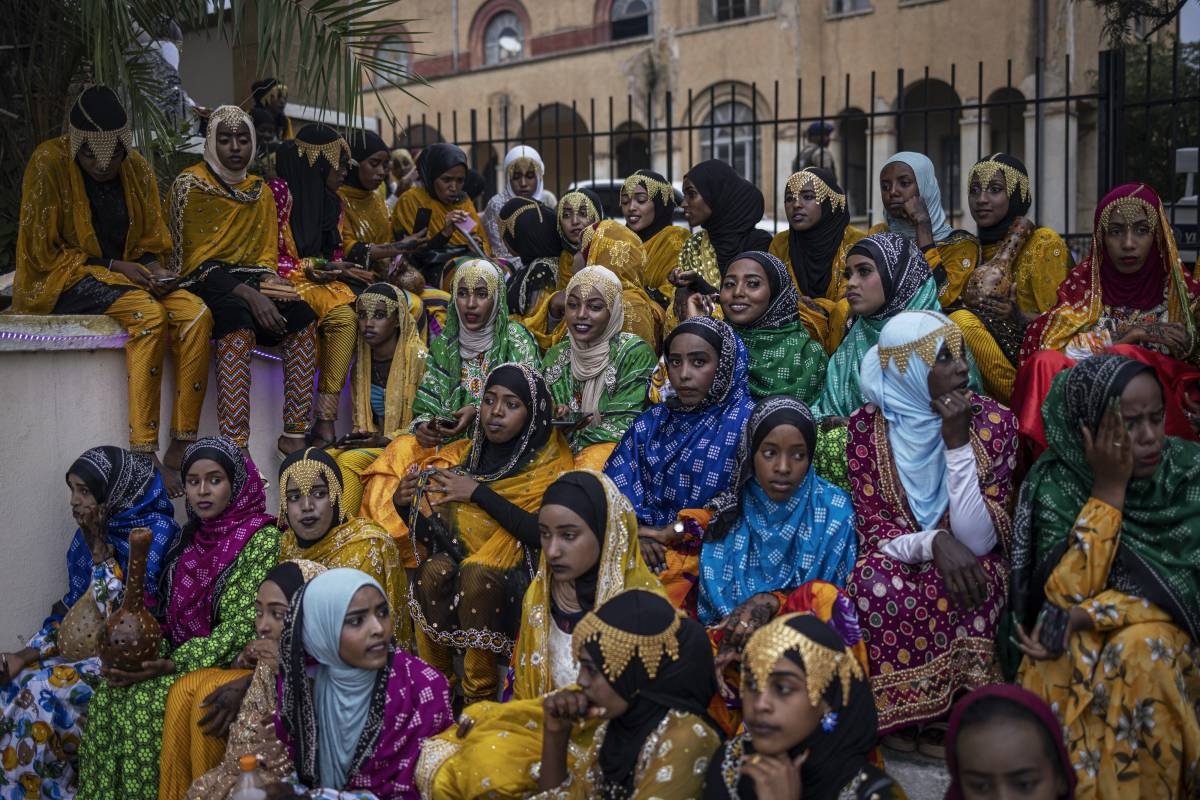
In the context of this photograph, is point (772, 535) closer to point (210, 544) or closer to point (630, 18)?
point (210, 544)

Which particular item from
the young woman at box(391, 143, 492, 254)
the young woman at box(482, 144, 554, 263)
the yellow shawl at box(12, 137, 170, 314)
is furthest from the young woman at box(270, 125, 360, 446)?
the young woman at box(482, 144, 554, 263)

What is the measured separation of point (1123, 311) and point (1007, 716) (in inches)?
111

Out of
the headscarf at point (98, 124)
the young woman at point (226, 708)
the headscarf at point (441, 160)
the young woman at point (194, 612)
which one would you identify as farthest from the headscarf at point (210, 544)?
the headscarf at point (441, 160)

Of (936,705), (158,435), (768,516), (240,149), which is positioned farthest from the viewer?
(240,149)

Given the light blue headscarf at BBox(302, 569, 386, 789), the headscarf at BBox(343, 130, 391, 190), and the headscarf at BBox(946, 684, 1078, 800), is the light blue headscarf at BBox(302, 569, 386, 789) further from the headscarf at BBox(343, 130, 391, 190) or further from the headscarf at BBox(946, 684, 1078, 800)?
the headscarf at BBox(343, 130, 391, 190)

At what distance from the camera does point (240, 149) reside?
22.6 ft

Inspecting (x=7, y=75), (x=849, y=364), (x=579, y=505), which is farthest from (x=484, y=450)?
(x=7, y=75)

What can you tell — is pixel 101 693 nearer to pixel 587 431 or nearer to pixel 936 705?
pixel 587 431

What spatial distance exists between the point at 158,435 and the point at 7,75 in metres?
2.63

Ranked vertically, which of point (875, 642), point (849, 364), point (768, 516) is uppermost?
point (849, 364)

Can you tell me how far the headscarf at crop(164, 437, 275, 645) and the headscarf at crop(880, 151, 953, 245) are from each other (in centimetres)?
372

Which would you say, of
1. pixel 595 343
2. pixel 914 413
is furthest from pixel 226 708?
pixel 914 413

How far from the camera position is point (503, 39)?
29062 mm

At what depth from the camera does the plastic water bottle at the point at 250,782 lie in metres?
3.90
